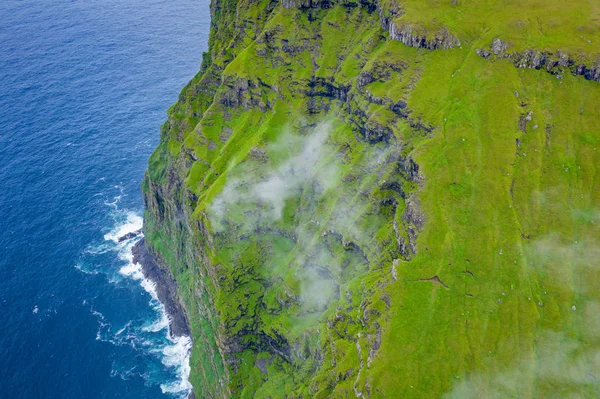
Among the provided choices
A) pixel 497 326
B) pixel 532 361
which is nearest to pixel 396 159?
pixel 497 326

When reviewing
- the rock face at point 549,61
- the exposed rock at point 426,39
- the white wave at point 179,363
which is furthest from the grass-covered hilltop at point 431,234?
the white wave at point 179,363

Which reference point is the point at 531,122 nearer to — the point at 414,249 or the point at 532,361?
the point at 414,249

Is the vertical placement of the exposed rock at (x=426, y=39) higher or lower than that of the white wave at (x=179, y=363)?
higher

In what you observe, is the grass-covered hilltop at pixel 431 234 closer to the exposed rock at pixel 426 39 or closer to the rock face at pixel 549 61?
the rock face at pixel 549 61

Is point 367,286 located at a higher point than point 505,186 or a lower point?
lower

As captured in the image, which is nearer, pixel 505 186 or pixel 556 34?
pixel 505 186

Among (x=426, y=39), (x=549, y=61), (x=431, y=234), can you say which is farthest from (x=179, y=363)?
(x=549, y=61)
